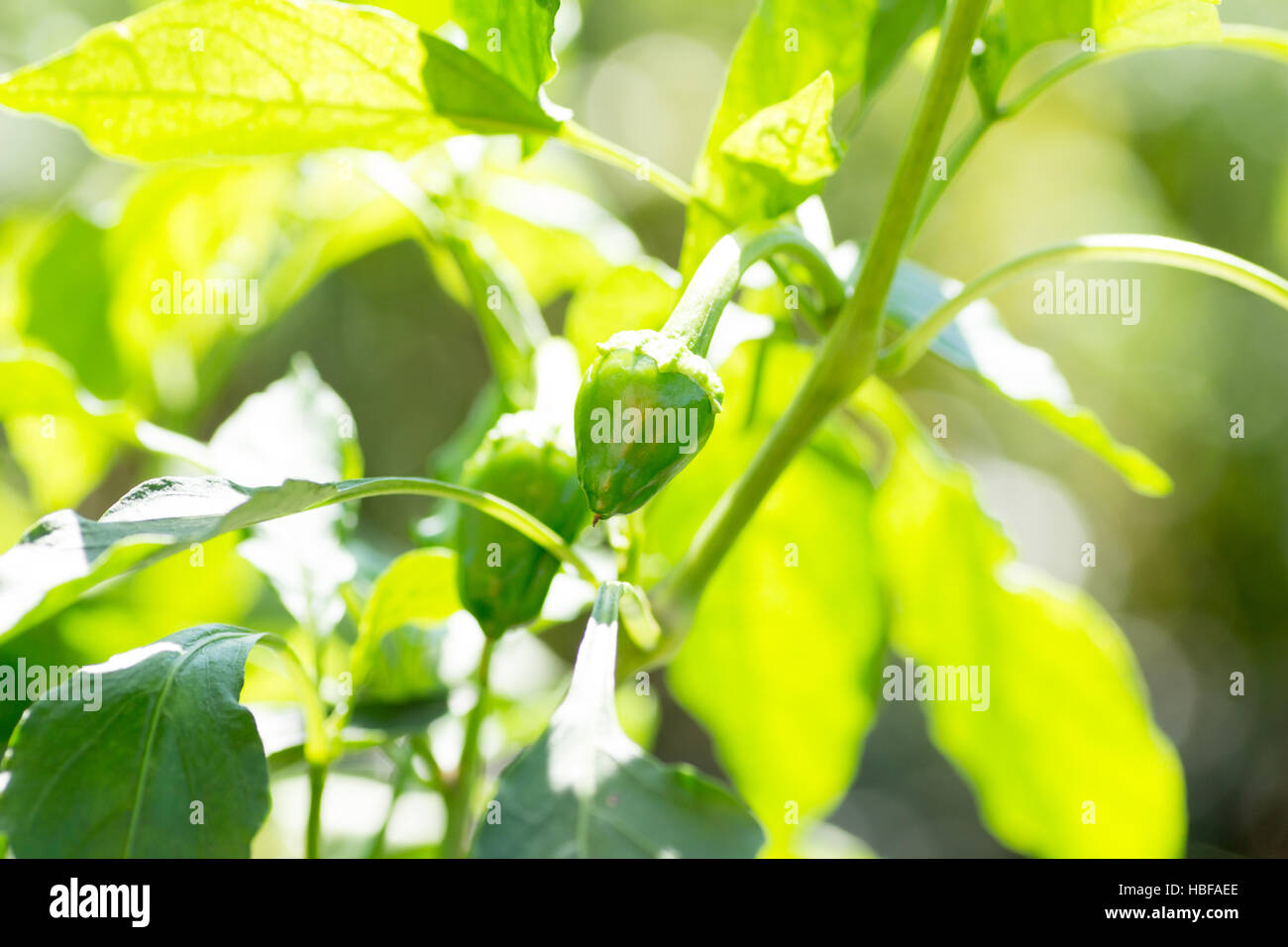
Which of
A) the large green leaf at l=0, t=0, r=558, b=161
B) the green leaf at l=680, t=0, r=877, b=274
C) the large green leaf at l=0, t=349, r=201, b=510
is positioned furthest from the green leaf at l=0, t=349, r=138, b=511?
the green leaf at l=680, t=0, r=877, b=274

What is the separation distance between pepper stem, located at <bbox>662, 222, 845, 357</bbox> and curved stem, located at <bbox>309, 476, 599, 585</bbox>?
0.08m

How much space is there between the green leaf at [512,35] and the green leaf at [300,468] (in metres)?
0.14

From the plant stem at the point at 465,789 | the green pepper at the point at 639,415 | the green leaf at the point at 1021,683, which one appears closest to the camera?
the green pepper at the point at 639,415

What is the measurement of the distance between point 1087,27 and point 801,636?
264mm

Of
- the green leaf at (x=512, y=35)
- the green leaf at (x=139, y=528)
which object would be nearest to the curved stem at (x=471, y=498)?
the green leaf at (x=139, y=528)

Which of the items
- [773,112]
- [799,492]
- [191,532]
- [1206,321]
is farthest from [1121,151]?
[191,532]

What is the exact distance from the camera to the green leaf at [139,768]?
250mm

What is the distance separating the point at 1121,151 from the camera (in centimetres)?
179

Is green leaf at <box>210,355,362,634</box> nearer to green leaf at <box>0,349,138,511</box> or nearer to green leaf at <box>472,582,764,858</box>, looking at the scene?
green leaf at <box>0,349,138,511</box>

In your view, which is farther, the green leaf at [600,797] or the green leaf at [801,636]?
the green leaf at [801,636]

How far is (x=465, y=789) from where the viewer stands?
35cm

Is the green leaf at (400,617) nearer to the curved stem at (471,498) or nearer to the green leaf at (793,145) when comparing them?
the curved stem at (471,498)

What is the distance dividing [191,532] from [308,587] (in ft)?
0.44

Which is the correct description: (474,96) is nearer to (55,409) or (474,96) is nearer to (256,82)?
(256,82)
